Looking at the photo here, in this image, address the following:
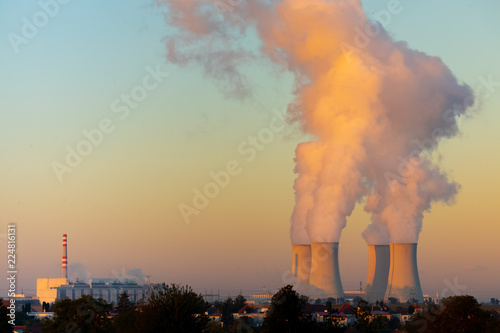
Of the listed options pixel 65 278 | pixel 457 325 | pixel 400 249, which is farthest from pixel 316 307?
pixel 65 278

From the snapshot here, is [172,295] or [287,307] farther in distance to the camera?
[287,307]

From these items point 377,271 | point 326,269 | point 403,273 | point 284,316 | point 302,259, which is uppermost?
point 302,259

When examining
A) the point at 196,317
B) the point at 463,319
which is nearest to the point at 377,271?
the point at 463,319

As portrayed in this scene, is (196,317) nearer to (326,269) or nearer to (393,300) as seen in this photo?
(326,269)

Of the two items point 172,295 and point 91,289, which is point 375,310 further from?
point 91,289

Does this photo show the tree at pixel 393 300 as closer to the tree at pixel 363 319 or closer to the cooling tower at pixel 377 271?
the cooling tower at pixel 377 271

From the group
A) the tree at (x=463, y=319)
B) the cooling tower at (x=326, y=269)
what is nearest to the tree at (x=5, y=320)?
the tree at (x=463, y=319)

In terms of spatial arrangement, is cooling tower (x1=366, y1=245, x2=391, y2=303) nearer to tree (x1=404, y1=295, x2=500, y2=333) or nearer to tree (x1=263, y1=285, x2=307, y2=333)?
tree (x1=404, y1=295, x2=500, y2=333)
